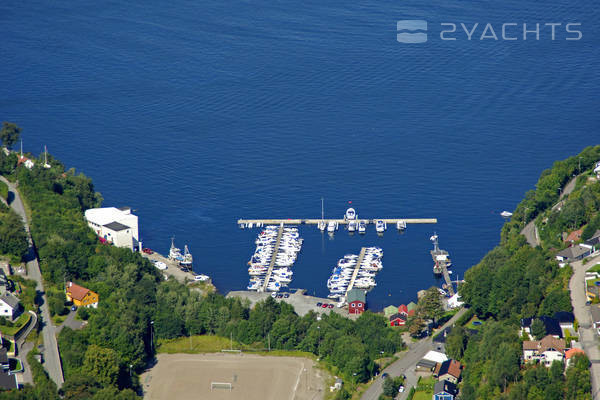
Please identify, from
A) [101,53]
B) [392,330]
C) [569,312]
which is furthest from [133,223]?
[101,53]

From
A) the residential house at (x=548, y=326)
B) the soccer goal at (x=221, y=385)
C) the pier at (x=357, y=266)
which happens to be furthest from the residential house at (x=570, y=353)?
the pier at (x=357, y=266)

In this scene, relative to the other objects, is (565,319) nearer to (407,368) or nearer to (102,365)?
(407,368)

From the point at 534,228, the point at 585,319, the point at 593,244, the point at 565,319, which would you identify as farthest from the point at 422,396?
the point at 534,228

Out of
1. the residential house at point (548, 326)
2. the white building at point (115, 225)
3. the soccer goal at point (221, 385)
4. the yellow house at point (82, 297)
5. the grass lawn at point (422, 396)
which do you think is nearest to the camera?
the grass lawn at point (422, 396)

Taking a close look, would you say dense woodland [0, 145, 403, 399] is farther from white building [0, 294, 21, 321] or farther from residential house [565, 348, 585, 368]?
residential house [565, 348, 585, 368]

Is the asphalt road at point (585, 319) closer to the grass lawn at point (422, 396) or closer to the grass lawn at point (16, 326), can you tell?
the grass lawn at point (422, 396)

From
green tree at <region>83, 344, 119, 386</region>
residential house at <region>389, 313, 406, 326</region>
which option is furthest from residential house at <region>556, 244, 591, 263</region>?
green tree at <region>83, 344, 119, 386</region>
